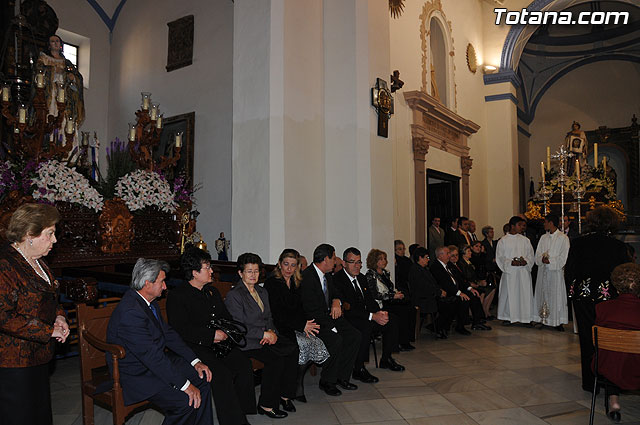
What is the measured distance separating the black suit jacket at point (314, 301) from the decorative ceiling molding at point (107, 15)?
34.5 ft

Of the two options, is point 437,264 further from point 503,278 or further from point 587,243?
point 587,243

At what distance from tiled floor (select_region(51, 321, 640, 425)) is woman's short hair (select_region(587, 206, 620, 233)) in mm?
1574

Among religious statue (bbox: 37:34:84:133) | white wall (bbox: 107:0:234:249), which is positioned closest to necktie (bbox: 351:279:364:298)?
religious statue (bbox: 37:34:84:133)

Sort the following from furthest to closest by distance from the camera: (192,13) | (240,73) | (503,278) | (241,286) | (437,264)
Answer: (192,13) → (503,278) → (437,264) → (240,73) → (241,286)

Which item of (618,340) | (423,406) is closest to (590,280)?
(618,340)

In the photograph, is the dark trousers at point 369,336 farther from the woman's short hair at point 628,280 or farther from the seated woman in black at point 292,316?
the woman's short hair at point 628,280

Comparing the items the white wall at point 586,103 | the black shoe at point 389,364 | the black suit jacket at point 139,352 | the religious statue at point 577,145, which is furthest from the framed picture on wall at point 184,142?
the white wall at point 586,103

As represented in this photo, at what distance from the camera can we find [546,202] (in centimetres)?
1252

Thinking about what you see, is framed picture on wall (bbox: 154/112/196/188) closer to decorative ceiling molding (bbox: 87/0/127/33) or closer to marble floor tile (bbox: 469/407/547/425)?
decorative ceiling molding (bbox: 87/0/127/33)

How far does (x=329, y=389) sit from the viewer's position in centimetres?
466

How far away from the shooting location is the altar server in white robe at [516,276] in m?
8.19

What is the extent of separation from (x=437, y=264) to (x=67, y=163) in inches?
204

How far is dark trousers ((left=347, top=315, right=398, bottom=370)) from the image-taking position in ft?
16.8

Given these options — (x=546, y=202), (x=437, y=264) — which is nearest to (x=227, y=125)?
(x=437, y=264)
